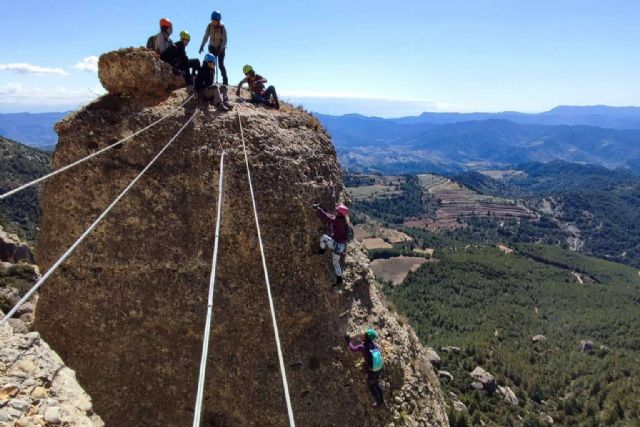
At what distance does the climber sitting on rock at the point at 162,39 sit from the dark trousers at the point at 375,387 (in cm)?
1093

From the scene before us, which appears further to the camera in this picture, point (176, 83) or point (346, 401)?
point (176, 83)

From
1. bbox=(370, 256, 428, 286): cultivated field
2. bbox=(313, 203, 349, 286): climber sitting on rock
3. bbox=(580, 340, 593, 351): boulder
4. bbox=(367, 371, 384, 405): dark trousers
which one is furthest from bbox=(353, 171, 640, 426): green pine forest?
bbox=(313, 203, 349, 286): climber sitting on rock

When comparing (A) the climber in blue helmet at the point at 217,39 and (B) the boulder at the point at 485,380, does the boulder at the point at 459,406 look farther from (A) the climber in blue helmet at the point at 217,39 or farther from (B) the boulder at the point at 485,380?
(A) the climber in blue helmet at the point at 217,39

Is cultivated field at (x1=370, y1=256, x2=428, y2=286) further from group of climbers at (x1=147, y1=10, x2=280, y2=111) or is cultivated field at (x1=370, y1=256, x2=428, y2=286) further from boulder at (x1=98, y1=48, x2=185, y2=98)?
boulder at (x1=98, y1=48, x2=185, y2=98)

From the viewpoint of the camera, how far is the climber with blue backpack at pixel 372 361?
11.1 m

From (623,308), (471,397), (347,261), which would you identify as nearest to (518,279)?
(623,308)

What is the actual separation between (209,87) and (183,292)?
19.6 ft

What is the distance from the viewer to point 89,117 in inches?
468

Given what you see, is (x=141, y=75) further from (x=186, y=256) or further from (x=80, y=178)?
(x=186, y=256)

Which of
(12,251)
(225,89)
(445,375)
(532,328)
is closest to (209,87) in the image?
(225,89)

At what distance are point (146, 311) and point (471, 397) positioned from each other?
173ft

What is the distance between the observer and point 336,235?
38.5 feet

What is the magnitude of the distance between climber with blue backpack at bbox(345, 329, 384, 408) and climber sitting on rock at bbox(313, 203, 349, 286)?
1.81 meters

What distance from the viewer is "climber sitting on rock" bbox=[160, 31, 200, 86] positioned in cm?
1328
